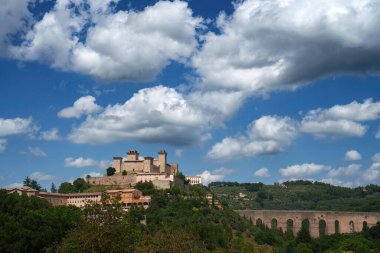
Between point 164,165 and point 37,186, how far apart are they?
26027 millimetres

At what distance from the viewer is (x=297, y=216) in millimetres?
100688

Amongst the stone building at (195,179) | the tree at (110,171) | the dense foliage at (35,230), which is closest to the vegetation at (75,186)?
the tree at (110,171)

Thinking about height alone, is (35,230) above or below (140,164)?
below

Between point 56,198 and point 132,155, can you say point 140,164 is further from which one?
point 56,198

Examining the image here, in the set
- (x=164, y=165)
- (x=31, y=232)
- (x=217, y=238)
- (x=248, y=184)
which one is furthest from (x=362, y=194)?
(x=31, y=232)

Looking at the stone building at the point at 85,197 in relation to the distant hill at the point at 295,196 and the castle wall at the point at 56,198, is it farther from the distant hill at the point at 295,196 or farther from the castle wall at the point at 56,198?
the distant hill at the point at 295,196

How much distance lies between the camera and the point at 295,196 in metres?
158

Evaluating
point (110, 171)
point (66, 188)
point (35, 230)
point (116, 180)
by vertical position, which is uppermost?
point (110, 171)

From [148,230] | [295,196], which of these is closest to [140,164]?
[148,230]

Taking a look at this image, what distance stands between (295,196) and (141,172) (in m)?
76.5

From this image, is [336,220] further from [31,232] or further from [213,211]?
[31,232]

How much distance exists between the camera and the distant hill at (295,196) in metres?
140

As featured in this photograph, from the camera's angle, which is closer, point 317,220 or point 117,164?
point 317,220

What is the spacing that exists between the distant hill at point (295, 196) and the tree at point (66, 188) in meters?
48.7
